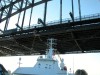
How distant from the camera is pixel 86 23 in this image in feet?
120

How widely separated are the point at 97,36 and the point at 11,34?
18523 millimetres

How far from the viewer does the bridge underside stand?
122ft

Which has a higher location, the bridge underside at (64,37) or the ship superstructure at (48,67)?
the bridge underside at (64,37)

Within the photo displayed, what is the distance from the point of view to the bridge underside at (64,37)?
37.1 m

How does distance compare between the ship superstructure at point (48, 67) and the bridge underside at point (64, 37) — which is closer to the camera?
the ship superstructure at point (48, 67)

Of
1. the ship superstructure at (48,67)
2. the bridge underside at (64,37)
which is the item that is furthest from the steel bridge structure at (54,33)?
the ship superstructure at (48,67)

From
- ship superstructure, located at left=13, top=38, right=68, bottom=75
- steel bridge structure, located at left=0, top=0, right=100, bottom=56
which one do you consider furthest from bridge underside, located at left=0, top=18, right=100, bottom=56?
ship superstructure, located at left=13, top=38, right=68, bottom=75

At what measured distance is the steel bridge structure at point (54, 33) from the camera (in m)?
37.0

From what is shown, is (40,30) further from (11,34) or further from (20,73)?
(20,73)

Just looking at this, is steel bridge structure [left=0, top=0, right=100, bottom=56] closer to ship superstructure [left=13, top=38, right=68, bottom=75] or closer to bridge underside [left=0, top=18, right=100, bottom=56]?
bridge underside [left=0, top=18, right=100, bottom=56]

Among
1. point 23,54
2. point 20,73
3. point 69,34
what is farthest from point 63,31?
point 23,54

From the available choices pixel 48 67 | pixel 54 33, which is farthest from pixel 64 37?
pixel 48 67

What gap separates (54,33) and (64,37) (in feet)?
11.4

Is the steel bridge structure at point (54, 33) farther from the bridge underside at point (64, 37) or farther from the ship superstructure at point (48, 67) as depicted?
the ship superstructure at point (48, 67)
